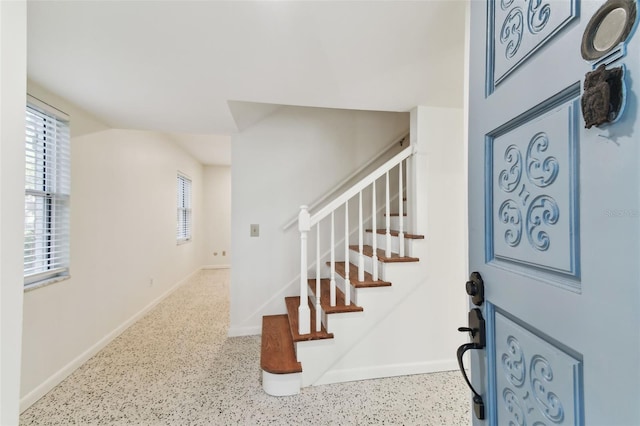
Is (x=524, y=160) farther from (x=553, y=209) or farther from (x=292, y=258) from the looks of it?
(x=292, y=258)

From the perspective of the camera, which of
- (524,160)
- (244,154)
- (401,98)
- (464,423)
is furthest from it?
(244,154)

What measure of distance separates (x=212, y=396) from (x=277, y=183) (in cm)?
187

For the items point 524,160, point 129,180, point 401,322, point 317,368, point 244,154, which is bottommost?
point 317,368

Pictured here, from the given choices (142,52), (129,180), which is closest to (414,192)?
(142,52)

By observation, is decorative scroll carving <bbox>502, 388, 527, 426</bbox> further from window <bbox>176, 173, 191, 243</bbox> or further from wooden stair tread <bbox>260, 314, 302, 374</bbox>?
window <bbox>176, 173, 191, 243</bbox>

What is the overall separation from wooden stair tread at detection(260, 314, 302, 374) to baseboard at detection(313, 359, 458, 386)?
261 mm

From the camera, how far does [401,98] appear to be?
2.04 m

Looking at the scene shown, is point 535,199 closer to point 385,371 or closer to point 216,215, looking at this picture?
point 385,371

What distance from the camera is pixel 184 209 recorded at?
4863 millimetres

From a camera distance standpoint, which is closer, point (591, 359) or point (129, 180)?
point (591, 359)

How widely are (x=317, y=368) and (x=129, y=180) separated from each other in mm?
2820

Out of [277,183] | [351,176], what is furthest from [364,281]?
[277,183]

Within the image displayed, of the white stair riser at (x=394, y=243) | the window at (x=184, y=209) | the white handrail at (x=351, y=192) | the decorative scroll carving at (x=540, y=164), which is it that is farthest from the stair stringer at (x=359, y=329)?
the window at (x=184, y=209)

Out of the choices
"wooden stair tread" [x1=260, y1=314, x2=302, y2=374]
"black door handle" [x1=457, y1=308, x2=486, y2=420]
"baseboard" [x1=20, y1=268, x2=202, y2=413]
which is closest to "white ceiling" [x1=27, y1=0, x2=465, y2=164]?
"black door handle" [x1=457, y1=308, x2=486, y2=420]
